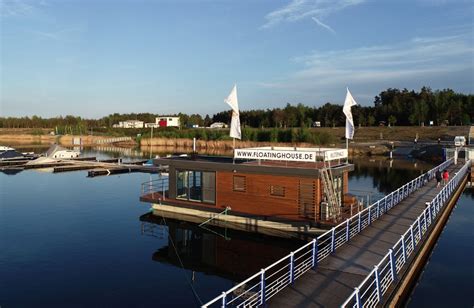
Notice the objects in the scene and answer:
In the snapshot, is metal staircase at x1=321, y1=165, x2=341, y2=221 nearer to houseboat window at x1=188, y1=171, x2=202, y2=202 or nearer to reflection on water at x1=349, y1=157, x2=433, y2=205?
houseboat window at x1=188, y1=171, x2=202, y2=202

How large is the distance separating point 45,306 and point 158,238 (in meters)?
10.3

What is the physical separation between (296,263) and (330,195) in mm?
5320

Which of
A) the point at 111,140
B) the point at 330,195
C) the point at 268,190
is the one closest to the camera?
the point at 330,195

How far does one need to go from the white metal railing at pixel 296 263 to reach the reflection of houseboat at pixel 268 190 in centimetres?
131

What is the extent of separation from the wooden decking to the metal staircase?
2.36m

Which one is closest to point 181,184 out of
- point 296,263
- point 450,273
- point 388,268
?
point 296,263

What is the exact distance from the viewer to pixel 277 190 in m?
25.4

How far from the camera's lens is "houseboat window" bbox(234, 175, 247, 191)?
26.7 metres

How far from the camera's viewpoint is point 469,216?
31.8 metres

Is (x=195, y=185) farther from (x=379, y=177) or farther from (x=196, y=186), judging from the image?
(x=379, y=177)

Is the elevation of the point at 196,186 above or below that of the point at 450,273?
above

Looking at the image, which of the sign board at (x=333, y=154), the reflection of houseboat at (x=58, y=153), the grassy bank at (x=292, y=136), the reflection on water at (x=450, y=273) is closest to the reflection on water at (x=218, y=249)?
the sign board at (x=333, y=154)

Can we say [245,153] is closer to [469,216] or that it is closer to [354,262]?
[354,262]

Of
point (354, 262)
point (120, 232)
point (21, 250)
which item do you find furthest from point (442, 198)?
point (21, 250)
